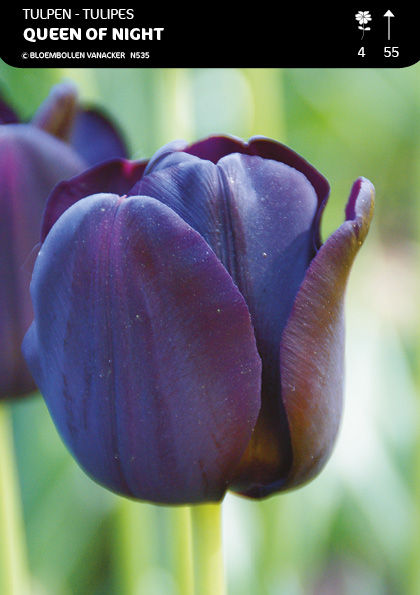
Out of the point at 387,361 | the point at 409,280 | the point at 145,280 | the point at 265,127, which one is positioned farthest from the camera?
the point at 409,280

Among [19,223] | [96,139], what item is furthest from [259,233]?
[96,139]

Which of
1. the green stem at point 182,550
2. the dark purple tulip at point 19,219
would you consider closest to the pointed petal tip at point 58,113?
the dark purple tulip at point 19,219

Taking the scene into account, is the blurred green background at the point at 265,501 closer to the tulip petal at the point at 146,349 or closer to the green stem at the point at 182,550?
the green stem at the point at 182,550
